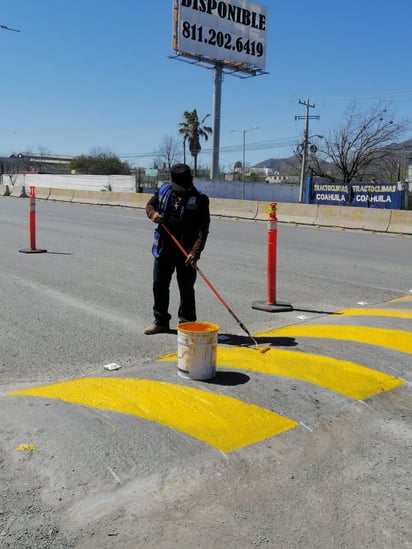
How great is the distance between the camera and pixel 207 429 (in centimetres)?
348

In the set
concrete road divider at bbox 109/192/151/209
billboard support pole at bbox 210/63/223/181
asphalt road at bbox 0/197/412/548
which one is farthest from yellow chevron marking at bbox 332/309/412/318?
billboard support pole at bbox 210/63/223/181

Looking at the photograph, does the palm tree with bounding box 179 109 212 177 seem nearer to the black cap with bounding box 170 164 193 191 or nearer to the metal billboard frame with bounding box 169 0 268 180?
the metal billboard frame with bounding box 169 0 268 180

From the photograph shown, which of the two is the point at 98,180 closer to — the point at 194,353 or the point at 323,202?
the point at 323,202

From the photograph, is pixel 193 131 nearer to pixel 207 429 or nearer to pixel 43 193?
pixel 43 193

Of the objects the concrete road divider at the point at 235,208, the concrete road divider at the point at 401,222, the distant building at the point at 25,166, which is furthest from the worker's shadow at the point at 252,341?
the distant building at the point at 25,166

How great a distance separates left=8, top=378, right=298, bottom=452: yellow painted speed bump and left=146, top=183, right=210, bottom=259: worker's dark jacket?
167cm

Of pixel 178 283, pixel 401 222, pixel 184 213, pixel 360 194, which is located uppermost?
pixel 360 194

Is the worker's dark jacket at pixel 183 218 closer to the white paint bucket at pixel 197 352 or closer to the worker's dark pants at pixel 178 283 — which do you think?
the worker's dark pants at pixel 178 283

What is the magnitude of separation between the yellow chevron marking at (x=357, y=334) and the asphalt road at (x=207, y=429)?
0.02 m

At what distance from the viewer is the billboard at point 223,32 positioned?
1663 inches

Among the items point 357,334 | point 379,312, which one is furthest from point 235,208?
point 357,334

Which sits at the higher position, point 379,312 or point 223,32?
point 223,32

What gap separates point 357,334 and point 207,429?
8.90ft

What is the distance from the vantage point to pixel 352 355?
5.02 meters
